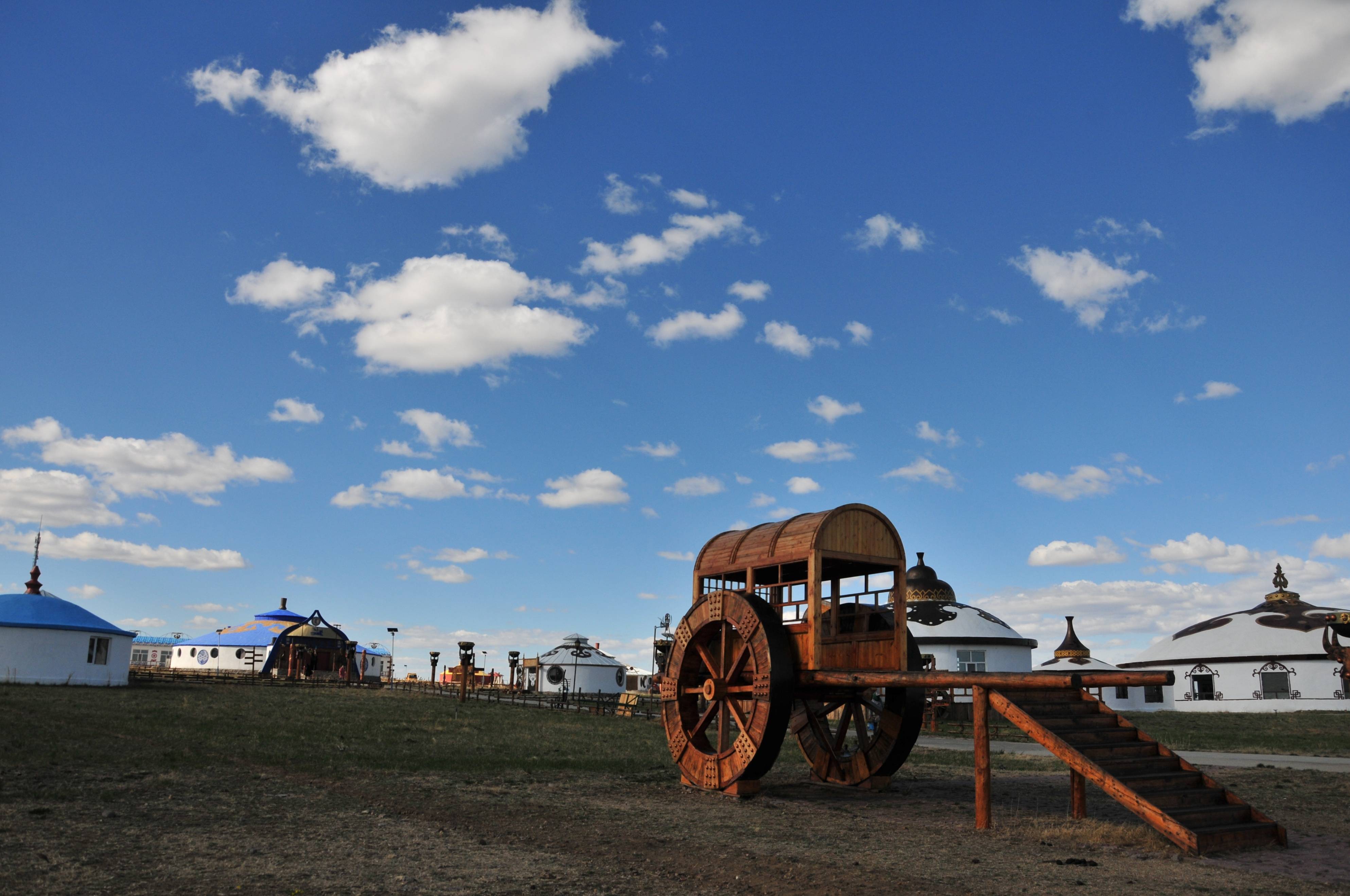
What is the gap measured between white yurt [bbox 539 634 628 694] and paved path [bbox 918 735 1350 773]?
5271 centimetres

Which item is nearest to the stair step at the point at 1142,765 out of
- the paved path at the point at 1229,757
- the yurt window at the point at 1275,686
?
the paved path at the point at 1229,757

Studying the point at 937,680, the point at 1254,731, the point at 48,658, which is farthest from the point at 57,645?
the point at 1254,731

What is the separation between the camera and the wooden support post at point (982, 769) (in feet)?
38.4

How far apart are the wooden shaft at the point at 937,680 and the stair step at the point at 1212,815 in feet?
5.50

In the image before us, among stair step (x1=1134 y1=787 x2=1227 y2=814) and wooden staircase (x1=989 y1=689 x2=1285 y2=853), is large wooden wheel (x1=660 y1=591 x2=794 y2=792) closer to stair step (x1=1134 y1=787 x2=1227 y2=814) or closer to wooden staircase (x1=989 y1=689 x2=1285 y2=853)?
wooden staircase (x1=989 y1=689 x2=1285 y2=853)

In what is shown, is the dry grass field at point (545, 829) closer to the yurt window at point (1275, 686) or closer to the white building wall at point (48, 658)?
the white building wall at point (48, 658)

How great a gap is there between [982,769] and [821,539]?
4073 mm

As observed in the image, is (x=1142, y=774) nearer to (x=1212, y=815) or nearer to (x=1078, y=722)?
(x=1212, y=815)

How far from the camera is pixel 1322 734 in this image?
3534 centimetres

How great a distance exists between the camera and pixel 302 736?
22.8 metres

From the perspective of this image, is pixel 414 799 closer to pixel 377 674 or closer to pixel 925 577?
pixel 925 577

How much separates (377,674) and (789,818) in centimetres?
→ 9738

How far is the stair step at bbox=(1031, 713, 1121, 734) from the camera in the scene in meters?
11.6

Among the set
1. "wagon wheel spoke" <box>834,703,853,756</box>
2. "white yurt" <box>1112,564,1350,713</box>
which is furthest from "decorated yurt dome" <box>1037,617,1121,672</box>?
"wagon wheel spoke" <box>834,703,853,756</box>
